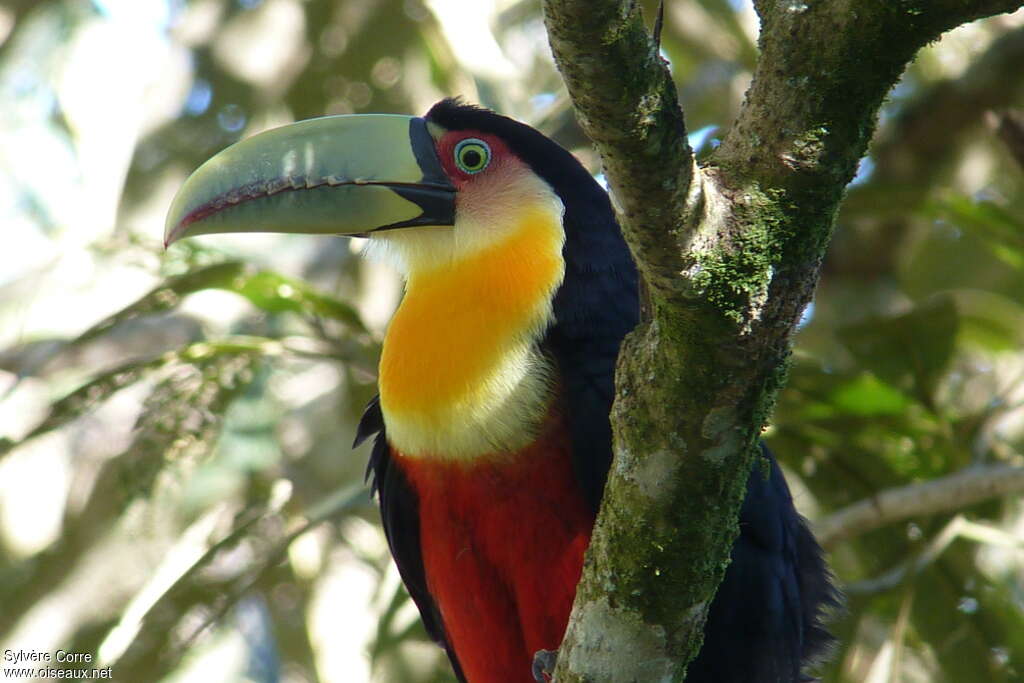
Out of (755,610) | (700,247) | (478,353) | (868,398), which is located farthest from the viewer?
(868,398)

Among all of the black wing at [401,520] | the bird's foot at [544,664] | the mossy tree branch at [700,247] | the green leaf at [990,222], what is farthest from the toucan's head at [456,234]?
the green leaf at [990,222]

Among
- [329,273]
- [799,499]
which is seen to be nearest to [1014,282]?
[799,499]

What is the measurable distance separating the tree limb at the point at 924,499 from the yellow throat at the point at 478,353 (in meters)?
1.80

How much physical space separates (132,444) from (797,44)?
3473 millimetres

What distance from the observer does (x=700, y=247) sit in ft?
7.75

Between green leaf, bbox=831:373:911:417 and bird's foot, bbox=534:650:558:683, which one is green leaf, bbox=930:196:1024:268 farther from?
bird's foot, bbox=534:650:558:683

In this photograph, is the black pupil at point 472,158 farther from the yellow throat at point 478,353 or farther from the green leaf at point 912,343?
the green leaf at point 912,343

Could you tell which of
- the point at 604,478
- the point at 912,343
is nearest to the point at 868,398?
the point at 912,343

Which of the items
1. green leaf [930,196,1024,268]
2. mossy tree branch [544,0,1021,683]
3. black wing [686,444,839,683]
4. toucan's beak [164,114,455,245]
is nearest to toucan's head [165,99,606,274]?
toucan's beak [164,114,455,245]

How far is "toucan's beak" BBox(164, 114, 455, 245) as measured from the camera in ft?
12.1

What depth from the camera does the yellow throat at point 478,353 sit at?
140 inches

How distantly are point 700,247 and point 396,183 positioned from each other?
1.77 metres

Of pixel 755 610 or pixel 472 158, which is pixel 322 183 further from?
pixel 755 610

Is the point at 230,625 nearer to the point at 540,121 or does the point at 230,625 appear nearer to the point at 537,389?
the point at 540,121
